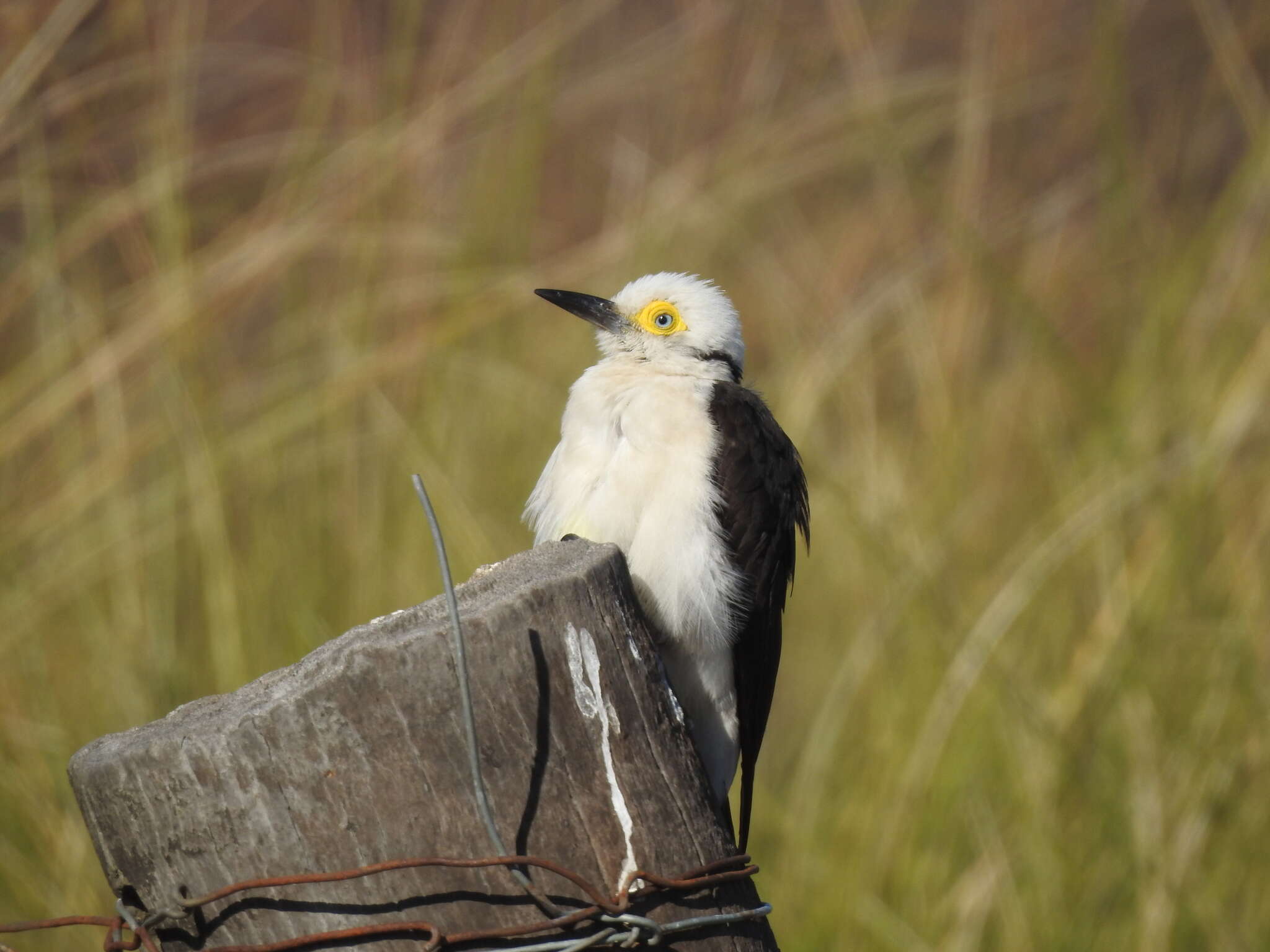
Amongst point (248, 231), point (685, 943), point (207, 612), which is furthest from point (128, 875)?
point (248, 231)

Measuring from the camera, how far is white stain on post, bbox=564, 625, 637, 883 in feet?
5.17

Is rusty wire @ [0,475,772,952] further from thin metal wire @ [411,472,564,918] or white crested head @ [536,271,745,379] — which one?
white crested head @ [536,271,745,379]

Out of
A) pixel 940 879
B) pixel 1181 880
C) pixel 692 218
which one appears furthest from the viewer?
pixel 692 218

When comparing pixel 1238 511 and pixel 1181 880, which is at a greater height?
pixel 1238 511

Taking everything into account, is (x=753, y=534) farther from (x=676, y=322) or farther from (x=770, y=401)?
(x=770, y=401)

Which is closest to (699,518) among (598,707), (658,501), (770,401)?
(658,501)

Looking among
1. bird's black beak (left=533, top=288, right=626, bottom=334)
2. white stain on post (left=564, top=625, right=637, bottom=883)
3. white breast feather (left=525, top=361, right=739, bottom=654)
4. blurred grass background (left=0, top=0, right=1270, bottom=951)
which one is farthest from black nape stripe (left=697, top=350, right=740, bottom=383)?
white stain on post (left=564, top=625, right=637, bottom=883)

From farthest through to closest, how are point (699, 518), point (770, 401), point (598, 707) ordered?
1. point (770, 401)
2. point (699, 518)
3. point (598, 707)

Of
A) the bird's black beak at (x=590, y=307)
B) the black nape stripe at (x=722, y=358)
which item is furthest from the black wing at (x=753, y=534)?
the bird's black beak at (x=590, y=307)

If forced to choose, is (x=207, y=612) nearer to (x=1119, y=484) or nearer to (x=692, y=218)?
(x=692, y=218)

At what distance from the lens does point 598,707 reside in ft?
5.20

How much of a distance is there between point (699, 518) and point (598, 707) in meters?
1.11

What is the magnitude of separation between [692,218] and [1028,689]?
1971mm

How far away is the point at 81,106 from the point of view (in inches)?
150
